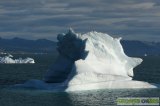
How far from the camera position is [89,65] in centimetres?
5962

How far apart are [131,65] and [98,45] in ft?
18.3

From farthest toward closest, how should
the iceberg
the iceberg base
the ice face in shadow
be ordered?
the ice face in shadow → the iceberg → the iceberg base

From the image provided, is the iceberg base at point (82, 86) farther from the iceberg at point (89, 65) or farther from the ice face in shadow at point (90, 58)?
the ice face in shadow at point (90, 58)

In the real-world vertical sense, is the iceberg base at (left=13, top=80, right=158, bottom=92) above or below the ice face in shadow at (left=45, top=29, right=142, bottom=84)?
below

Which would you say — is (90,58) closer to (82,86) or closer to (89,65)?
(89,65)

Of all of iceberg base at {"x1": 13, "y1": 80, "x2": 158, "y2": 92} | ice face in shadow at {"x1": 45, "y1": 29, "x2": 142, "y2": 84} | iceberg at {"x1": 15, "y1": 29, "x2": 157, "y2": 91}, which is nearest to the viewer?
iceberg base at {"x1": 13, "y1": 80, "x2": 158, "y2": 92}

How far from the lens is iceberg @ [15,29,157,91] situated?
58406mm

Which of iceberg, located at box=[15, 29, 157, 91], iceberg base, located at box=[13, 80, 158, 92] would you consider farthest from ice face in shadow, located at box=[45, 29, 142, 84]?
iceberg base, located at box=[13, 80, 158, 92]

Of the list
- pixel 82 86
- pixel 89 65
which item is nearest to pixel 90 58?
pixel 89 65

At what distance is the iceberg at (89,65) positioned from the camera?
192 feet

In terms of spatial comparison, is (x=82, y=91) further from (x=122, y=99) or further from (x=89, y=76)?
(x=122, y=99)

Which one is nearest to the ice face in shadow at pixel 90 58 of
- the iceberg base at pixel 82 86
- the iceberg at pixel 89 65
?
the iceberg at pixel 89 65

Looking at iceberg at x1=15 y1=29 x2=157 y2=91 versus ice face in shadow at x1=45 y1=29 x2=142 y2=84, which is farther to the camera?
ice face in shadow at x1=45 y1=29 x2=142 y2=84

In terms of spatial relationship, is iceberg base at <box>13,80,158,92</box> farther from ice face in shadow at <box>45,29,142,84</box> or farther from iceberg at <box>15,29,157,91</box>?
ice face in shadow at <box>45,29,142,84</box>
